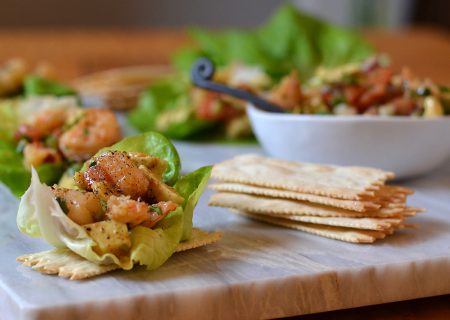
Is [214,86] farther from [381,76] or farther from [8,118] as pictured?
[8,118]

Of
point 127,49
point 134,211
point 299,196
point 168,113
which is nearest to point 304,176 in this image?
point 299,196

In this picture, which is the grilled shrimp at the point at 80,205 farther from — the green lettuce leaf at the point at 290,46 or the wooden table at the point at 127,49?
the wooden table at the point at 127,49

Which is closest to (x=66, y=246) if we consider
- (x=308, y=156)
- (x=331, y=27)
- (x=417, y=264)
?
(x=417, y=264)

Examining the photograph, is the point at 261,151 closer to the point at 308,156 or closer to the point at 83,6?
the point at 308,156

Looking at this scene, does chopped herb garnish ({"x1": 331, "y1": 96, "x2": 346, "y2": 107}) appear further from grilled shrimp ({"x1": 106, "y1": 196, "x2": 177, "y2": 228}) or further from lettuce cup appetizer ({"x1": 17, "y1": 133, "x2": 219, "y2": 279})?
grilled shrimp ({"x1": 106, "y1": 196, "x2": 177, "y2": 228})

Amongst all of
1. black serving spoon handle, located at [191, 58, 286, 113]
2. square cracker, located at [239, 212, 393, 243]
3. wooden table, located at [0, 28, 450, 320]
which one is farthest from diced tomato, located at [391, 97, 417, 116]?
wooden table, located at [0, 28, 450, 320]

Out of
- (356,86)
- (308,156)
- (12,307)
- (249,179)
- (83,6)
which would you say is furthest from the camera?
(83,6)
